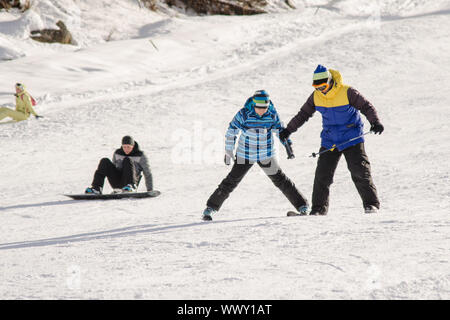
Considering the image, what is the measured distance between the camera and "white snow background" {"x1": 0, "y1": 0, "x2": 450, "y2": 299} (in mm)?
3398

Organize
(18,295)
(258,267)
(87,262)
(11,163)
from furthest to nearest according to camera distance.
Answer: (11,163) → (87,262) → (258,267) → (18,295)

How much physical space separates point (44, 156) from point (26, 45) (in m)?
9.25

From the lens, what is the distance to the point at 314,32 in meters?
20.7

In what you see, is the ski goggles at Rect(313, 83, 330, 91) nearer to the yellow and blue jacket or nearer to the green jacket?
the yellow and blue jacket

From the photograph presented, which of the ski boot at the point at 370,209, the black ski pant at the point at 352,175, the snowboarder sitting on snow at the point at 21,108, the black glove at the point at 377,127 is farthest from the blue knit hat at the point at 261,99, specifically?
the snowboarder sitting on snow at the point at 21,108

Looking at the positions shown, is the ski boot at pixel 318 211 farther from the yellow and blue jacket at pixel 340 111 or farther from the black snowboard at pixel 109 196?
the black snowboard at pixel 109 196

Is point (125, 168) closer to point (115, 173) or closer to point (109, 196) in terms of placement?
point (115, 173)

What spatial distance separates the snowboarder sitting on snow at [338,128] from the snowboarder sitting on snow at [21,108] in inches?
316

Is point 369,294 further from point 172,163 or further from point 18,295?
point 172,163

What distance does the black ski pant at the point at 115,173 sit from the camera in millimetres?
7391

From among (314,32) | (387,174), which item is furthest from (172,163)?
(314,32)

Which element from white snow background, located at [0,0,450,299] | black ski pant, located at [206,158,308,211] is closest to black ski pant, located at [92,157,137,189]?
white snow background, located at [0,0,450,299]

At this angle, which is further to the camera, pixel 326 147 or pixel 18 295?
pixel 326 147

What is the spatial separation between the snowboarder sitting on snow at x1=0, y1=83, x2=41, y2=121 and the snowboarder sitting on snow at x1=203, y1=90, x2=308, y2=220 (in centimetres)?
774
